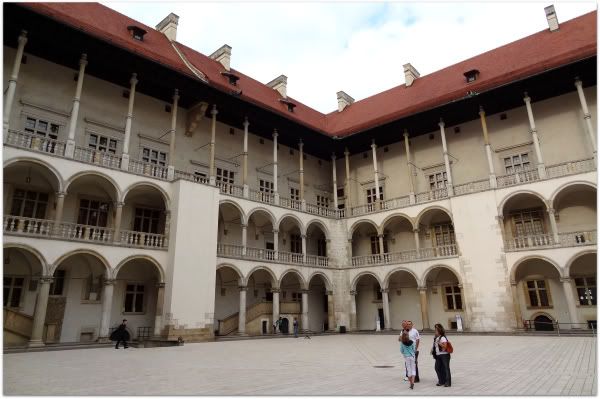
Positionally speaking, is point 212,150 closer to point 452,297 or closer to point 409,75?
point 452,297

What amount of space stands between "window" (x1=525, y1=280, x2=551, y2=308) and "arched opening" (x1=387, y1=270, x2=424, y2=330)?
5859 mm

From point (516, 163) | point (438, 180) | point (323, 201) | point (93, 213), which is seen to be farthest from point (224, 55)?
point (516, 163)

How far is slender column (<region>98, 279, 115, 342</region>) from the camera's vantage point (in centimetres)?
1569

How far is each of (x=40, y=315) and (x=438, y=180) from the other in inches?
824

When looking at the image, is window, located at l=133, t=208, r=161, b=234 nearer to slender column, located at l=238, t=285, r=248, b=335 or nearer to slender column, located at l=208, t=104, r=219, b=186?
slender column, located at l=208, t=104, r=219, b=186

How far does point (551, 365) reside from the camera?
859 centimetres

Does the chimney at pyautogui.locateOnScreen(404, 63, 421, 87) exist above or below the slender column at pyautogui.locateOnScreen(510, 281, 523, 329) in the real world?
above

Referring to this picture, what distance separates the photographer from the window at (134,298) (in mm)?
18536

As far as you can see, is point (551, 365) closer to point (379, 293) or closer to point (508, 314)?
point (508, 314)

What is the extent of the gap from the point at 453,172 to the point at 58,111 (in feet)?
68.1

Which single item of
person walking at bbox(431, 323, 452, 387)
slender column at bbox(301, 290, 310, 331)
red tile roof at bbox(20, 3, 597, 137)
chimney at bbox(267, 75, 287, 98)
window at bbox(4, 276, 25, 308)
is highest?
chimney at bbox(267, 75, 287, 98)

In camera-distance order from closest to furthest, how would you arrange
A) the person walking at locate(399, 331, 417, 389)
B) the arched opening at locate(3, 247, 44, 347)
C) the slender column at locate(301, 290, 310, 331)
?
the person walking at locate(399, 331, 417, 389) < the arched opening at locate(3, 247, 44, 347) < the slender column at locate(301, 290, 310, 331)

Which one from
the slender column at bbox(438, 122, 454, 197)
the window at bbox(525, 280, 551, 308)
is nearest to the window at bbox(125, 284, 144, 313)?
the slender column at bbox(438, 122, 454, 197)

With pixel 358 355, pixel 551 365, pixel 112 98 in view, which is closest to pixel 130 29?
pixel 112 98
